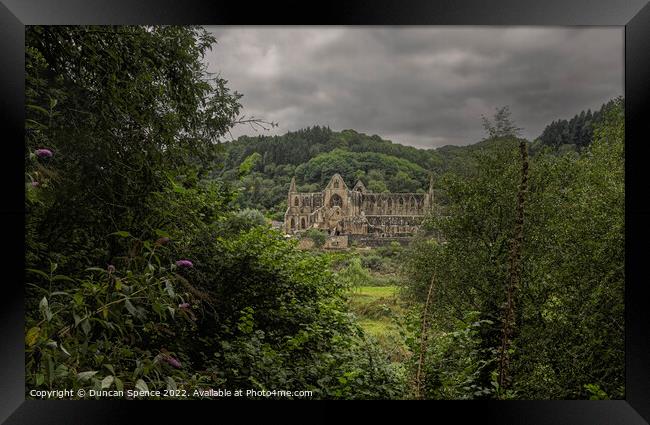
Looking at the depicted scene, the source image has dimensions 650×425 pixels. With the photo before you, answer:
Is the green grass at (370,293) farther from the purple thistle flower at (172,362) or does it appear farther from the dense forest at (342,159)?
the purple thistle flower at (172,362)

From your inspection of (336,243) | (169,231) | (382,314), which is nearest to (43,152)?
(169,231)

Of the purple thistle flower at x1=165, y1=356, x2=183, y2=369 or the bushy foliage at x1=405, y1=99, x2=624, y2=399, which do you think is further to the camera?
the bushy foliage at x1=405, y1=99, x2=624, y2=399

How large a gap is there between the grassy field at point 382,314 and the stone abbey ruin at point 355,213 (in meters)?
0.29

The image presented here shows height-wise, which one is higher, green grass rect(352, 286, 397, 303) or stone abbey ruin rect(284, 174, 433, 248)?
stone abbey ruin rect(284, 174, 433, 248)

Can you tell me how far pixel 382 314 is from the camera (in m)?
2.36

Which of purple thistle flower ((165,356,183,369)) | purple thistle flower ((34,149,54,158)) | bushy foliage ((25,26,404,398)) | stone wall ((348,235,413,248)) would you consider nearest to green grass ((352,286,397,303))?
bushy foliage ((25,26,404,398))

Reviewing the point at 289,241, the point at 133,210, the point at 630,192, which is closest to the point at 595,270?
the point at 630,192

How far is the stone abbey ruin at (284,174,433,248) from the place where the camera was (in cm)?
231

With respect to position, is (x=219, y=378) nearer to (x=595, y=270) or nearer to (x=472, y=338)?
(x=472, y=338)

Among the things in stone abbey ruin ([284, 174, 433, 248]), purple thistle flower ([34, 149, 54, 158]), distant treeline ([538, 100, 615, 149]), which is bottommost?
stone abbey ruin ([284, 174, 433, 248])

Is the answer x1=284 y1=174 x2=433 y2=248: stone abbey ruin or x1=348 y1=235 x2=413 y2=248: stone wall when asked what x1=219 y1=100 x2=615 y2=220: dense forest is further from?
x1=348 y1=235 x2=413 y2=248: stone wall

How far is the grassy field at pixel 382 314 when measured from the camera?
2348 mm

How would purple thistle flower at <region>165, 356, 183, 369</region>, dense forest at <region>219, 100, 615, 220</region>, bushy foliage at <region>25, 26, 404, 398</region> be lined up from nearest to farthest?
1. purple thistle flower at <region>165, 356, 183, 369</region>
2. bushy foliage at <region>25, 26, 404, 398</region>
3. dense forest at <region>219, 100, 615, 220</region>
